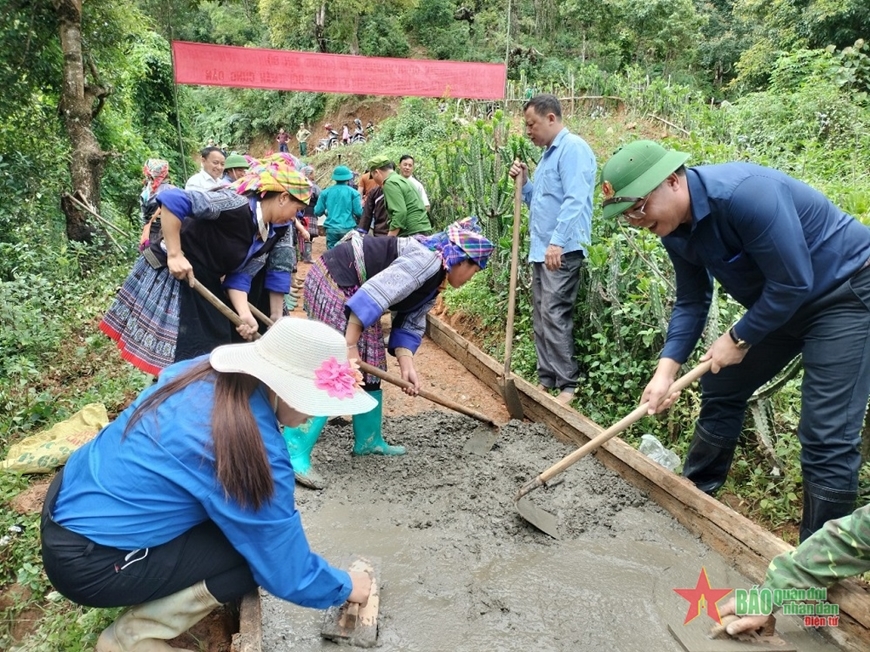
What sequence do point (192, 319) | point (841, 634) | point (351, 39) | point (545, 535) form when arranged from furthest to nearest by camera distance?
point (351, 39) → point (192, 319) → point (545, 535) → point (841, 634)

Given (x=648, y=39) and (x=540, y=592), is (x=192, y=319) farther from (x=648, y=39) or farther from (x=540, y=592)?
(x=648, y=39)

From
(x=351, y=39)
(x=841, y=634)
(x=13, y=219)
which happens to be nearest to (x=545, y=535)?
(x=841, y=634)

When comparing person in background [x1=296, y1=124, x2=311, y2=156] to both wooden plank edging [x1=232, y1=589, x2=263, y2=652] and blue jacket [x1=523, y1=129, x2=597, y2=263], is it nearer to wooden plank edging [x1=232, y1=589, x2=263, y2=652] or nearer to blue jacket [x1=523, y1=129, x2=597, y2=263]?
blue jacket [x1=523, y1=129, x2=597, y2=263]

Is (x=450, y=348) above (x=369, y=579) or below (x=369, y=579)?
below

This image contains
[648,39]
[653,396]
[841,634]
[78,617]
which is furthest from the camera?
[648,39]

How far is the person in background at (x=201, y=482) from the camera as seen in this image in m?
1.57

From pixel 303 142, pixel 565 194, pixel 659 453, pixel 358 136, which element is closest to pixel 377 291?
pixel 659 453

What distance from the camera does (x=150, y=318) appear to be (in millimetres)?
3131

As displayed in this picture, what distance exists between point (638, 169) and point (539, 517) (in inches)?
61.9

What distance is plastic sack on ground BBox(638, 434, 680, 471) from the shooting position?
3.24m

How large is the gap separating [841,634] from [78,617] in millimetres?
2666

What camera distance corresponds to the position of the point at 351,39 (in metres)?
25.9

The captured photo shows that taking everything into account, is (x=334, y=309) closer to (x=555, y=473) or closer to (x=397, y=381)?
(x=397, y=381)

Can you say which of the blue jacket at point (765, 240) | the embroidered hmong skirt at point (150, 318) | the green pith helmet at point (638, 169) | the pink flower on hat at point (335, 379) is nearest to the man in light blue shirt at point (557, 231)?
the blue jacket at point (765, 240)
